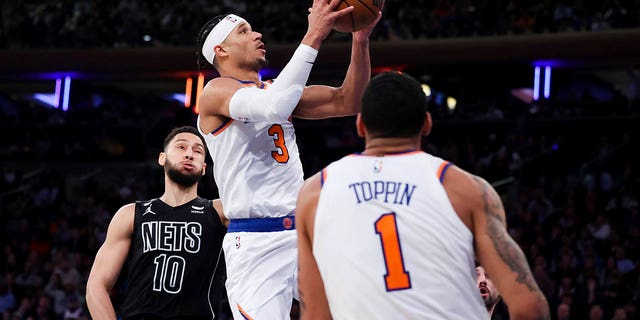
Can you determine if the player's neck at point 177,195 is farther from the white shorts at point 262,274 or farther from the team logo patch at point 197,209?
the white shorts at point 262,274

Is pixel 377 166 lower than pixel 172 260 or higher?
higher

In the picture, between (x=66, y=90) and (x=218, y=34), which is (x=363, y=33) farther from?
(x=66, y=90)

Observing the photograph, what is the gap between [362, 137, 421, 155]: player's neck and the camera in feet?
9.27

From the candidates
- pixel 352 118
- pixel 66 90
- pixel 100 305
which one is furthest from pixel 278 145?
pixel 66 90

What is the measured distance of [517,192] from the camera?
1482cm

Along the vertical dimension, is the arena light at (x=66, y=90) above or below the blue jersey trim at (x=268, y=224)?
above

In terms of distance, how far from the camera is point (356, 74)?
15.3 ft

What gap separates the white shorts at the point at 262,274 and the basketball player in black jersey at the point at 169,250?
707 mm

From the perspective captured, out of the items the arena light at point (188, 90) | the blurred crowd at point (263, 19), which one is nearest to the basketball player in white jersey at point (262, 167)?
Answer: the blurred crowd at point (263, 19)

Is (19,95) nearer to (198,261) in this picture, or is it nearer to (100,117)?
(100,117)

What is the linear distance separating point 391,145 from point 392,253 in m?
0.36

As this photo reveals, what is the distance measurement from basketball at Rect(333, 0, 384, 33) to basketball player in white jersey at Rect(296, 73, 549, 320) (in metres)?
1.54

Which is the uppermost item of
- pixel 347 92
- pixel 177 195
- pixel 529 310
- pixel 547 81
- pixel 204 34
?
pixel 547 81

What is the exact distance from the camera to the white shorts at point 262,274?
4.28m
